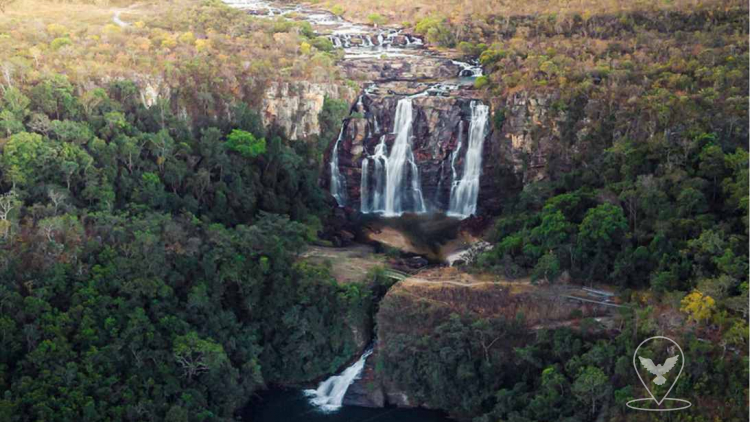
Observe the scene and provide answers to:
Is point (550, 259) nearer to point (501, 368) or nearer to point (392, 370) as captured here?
point (501, 368)

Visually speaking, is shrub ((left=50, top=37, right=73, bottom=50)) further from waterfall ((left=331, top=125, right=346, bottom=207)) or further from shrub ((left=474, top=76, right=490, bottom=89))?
shrub ((left=474, top=76, right=490, bottom=89))

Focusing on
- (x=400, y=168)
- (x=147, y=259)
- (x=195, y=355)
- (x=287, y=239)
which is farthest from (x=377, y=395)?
(x=400, y=168)

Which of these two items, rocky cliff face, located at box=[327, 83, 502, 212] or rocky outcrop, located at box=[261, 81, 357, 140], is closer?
rocky cliff face, located at box=[327, 83, 502, 212]

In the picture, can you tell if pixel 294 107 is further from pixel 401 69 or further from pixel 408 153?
pixel 401 69

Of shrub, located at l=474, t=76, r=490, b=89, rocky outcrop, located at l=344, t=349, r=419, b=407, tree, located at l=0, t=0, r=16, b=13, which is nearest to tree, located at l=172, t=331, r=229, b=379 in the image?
rocky outcrop, located at l=344, t=349, r=419, b=407

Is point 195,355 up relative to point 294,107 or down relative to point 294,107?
down

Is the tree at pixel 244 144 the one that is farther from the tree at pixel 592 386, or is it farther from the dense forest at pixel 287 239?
the tree at pixel 592 386
